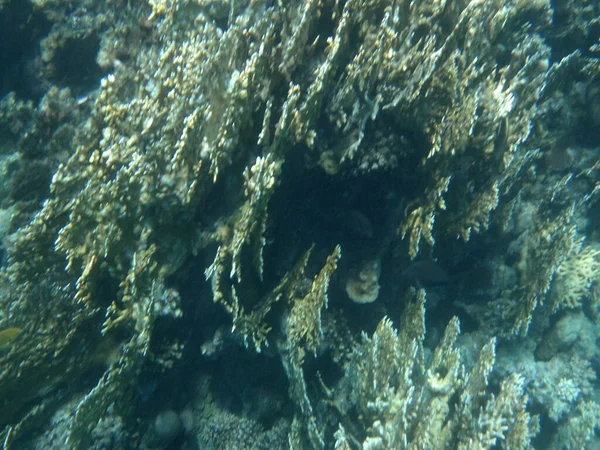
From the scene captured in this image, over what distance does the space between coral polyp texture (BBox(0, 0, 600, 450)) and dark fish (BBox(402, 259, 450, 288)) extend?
3cm

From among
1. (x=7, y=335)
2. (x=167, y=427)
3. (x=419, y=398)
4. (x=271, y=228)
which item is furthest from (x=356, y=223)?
(x=7, y=335)

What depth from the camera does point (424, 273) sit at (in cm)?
489

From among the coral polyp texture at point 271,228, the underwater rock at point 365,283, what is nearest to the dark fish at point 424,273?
the coral polyp texture at point 271,228

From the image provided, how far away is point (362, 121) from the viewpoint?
3770 mm

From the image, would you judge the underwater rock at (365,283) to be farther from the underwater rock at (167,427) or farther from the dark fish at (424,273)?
the underwater rock at (167,427)

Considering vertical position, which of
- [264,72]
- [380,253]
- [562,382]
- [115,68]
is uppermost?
[115,68]

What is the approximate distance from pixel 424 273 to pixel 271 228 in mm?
2063

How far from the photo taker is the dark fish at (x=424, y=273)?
484 cm

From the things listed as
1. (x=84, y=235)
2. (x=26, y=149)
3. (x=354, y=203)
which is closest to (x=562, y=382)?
(x=354, y=203)

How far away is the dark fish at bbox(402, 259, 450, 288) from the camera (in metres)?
4.84

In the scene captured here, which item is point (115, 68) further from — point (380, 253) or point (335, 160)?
point (380, 253)

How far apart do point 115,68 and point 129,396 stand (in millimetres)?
3741

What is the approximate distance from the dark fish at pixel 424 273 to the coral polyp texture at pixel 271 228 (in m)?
0.03

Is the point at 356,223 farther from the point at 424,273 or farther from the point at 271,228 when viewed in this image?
the point at 424,273
